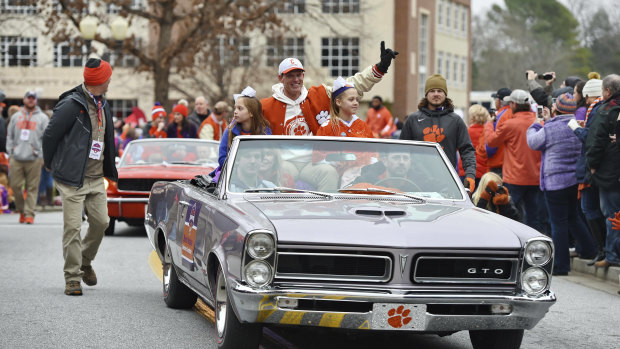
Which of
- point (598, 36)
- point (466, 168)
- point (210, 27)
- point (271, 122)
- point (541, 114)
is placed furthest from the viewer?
point (598, 36)

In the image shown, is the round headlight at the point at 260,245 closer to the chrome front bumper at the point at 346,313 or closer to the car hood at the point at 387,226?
the car hood at the point at 387,226

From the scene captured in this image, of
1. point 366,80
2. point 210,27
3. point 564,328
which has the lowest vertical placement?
point 564,328

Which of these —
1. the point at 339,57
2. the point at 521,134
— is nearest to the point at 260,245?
the point at 521,134

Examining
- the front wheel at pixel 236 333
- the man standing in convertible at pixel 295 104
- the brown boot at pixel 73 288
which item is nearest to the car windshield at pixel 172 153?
the brown boot at pixel 73 288

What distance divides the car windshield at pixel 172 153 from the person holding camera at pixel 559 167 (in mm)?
5682

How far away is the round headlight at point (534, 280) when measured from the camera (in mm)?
6121

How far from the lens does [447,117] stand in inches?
409

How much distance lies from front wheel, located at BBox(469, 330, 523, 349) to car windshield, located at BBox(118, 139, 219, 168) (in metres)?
9.75

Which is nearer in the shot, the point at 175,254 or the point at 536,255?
the point at 536,255

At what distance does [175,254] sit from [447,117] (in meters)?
3.40

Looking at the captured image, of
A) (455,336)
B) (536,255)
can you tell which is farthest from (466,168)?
(536,255)

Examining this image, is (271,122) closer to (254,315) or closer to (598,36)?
(254,315)

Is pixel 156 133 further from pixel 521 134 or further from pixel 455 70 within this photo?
pixel 455 70

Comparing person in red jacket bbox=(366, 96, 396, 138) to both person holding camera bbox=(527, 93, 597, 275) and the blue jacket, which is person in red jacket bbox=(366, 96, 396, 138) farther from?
the blue jacket
